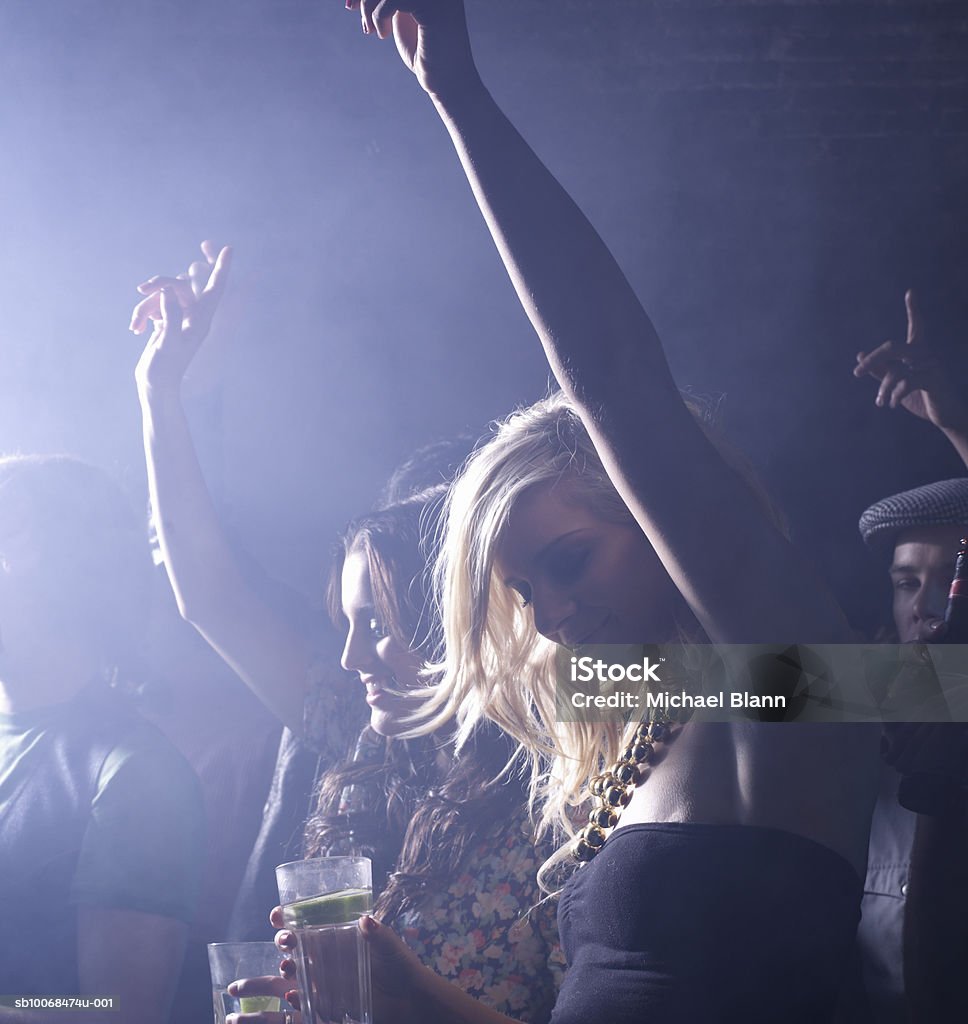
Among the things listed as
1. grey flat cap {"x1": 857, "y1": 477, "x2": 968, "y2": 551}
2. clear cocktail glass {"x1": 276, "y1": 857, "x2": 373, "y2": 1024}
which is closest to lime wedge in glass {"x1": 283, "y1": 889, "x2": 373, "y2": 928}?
clear cocktail glass {"x1": 276, "y1": 857, "x2": 373, "y2": 1024}

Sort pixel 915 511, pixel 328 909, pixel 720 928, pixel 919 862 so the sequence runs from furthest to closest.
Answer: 1. pixel 915 511
2. pixel 919 862
3. pixel 328 909
4. pixel 720 928

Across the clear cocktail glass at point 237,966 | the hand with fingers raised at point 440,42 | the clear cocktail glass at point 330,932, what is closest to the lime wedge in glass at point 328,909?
the clear cocktail glass at point 330,932

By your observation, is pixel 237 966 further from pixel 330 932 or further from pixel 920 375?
pixel 920 375

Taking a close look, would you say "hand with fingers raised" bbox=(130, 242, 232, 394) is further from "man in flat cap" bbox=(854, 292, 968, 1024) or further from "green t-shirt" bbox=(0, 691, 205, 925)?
"man in flat cap" bbox=(854, 292, 968, 1024)

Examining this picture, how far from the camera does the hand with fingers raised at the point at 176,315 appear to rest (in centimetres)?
139

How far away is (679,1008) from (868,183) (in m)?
1.00

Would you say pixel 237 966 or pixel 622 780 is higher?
pixel 622 780

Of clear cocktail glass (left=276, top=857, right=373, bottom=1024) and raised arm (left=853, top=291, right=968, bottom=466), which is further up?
raised arm (left=853, top=291, right=968, bottom=466)

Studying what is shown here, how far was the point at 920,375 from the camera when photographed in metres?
1.21

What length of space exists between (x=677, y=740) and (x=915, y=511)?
0.44m

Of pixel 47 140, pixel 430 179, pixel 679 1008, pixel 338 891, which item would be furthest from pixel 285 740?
pixel 47 140

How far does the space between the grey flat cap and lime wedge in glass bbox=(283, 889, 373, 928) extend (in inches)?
27.6

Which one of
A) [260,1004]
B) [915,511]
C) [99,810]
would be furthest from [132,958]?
[915,511]

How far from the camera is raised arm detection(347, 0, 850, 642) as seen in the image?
83cm
